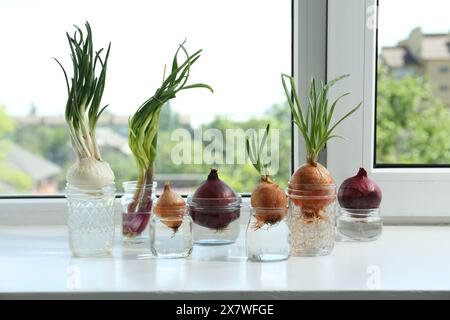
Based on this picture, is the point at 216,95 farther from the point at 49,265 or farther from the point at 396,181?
the point at 49,265

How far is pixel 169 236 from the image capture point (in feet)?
4.18

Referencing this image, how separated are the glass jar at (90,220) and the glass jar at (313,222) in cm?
35

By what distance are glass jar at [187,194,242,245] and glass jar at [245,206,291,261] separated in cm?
8

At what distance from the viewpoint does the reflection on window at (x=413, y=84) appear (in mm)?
1574

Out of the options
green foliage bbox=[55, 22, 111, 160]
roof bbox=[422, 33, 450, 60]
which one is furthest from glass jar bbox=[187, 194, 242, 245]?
roof bbox=[422, 33, 450, 60]

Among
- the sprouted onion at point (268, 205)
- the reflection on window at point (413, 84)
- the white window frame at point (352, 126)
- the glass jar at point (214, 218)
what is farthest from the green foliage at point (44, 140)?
the reflection on window at point (413, 84)

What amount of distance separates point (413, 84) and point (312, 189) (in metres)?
0.48

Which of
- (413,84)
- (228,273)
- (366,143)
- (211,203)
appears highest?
(413,84)

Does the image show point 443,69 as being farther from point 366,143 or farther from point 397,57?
point 366,143

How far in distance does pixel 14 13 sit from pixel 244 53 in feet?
1.81

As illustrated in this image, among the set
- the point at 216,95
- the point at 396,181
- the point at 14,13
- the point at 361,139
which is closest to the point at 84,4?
the point at 14,13

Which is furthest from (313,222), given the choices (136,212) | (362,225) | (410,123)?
(410,123)

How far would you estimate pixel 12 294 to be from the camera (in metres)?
1.06

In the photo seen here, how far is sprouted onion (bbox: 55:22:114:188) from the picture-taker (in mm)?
1291
